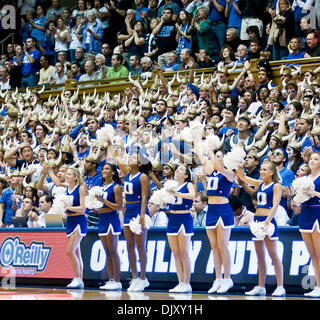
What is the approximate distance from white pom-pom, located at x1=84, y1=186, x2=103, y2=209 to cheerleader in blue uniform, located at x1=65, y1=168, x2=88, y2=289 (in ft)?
1.13

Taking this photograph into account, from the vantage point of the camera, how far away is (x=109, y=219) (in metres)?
9.81

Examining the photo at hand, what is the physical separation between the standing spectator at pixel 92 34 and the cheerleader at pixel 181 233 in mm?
9744

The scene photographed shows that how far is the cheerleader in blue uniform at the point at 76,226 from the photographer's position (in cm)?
994

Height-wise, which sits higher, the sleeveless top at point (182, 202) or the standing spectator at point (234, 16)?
the standing spectator at point (234, 16)

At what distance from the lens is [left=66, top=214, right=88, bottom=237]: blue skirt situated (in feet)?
32.7

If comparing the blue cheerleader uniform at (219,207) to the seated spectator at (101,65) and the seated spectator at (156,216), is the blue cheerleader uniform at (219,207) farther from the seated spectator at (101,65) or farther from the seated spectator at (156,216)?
the seated spectator at (101,65)

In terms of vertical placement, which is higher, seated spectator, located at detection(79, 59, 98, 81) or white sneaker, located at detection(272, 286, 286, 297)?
seated spectator, located at detection(79, 59, 98, 81)

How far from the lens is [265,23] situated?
1561 cm

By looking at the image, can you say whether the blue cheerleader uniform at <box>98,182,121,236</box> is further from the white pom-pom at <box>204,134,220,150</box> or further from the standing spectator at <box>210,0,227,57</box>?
the standing spectator at <box>210,0,227,57</box>

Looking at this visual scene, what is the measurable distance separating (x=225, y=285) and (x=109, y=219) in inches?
73.2

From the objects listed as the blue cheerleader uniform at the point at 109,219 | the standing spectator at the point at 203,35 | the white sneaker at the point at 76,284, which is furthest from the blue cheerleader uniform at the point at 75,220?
the standing spectator at the point at 203,35

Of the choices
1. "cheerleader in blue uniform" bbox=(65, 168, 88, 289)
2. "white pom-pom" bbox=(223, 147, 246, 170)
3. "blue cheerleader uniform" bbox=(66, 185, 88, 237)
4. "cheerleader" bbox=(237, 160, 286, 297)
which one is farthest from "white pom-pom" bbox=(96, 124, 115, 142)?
"cheerleader" bbox=(237, 160, 286, 297)

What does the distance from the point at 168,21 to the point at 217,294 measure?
29.1 ft

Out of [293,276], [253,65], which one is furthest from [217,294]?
[253,65]
